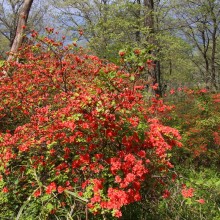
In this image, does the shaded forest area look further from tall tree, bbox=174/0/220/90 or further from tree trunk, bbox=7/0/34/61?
tall tree, bbox=174/0/220/90

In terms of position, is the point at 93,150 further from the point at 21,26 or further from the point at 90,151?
the point at 21,26

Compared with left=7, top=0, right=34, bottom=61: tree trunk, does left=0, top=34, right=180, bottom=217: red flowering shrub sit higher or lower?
lower

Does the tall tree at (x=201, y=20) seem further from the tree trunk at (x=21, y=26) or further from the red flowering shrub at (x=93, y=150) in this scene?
the red flowering shrub at (x=93, y=150)

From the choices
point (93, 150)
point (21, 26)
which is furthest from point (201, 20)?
point (93, 150)

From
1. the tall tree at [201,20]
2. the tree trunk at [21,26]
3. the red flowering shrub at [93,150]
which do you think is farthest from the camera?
the tall tree at [201,20]

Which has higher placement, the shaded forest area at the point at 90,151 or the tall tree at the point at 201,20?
the tall tree at the point at 201,20

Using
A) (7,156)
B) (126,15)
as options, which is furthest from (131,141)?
(126,15)

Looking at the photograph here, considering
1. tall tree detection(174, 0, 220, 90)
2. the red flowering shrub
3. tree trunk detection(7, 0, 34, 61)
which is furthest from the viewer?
tall tree detection(174, 0, 220, 90)

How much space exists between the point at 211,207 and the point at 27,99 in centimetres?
401

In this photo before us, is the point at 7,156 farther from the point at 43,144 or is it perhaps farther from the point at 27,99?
the point at 27,99

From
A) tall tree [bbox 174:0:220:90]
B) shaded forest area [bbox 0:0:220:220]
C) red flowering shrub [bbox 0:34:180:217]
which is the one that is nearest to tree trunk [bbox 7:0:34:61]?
shaded forest area [bbox 0:0:220:220]

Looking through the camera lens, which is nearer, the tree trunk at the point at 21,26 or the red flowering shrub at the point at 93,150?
the red flowering shrub at the point at 93,150

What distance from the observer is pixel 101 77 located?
348cm

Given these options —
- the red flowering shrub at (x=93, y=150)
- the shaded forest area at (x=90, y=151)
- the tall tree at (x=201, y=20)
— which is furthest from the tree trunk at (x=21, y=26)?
the tall tree at (x=201, y=20)
